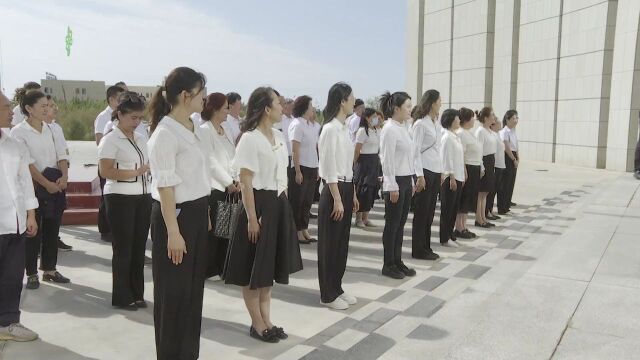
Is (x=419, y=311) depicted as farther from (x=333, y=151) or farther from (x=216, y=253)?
(x=216, y=253)

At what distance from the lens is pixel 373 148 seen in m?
7.76

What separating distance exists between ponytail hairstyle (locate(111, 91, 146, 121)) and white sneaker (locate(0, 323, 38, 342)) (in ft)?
5.87

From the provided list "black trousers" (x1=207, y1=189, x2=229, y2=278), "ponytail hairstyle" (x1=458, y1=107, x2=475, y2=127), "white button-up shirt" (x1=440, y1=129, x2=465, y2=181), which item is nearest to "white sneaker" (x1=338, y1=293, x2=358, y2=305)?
"black trousers" (x1=207, y1=189, x2=229, y2=278)

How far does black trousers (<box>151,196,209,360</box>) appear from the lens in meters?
Answer: 2.84

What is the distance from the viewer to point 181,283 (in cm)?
289

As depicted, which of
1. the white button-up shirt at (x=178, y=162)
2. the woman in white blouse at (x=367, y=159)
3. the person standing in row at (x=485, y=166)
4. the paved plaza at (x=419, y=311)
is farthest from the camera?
the person standing in row at (x=485, y=166)

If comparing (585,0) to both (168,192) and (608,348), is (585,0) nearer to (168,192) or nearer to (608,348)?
(608,348)

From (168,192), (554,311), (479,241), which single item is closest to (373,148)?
(479,241)

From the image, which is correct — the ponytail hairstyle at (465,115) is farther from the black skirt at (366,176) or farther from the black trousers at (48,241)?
the black trousers at (48,241)

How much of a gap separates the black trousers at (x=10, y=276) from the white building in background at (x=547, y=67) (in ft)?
53.8

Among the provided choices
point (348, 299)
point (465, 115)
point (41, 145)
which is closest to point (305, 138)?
point (465, 115)

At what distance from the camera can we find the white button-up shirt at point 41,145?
15.7ft

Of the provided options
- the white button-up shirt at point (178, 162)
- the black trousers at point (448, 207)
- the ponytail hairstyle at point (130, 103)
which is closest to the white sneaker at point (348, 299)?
the white button-up shirt at point (178, 162)

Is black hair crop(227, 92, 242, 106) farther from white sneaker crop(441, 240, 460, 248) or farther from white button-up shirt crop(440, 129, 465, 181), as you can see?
white sneaker crop(441, 240, 460, 248)
